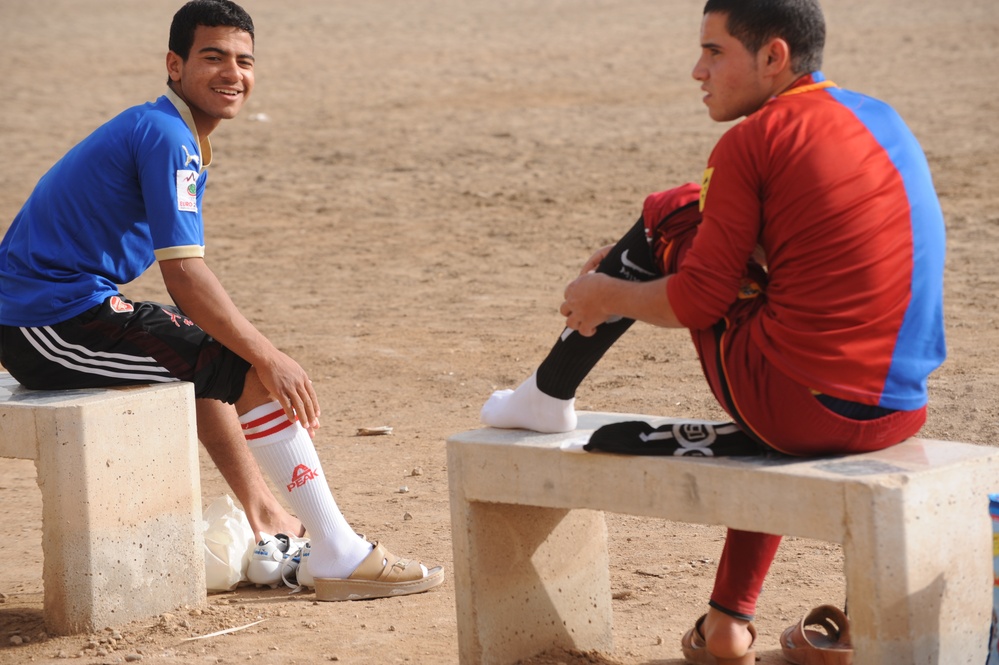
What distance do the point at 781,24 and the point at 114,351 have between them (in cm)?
221

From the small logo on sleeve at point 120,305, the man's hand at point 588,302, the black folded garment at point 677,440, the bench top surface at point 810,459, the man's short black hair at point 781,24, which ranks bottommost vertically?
the bench top surface at point 810,459

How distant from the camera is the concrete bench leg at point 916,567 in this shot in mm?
2867

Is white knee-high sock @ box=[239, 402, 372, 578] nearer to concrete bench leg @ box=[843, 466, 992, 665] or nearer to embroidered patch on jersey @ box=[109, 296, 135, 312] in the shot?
embroidered patch on jersey @ box=[109, 296, 135, 312]

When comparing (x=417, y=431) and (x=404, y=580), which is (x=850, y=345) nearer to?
(x=404, y=580)

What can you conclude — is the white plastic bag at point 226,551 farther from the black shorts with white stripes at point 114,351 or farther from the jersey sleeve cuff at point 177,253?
the jersey sleeve cuff at point 177,253

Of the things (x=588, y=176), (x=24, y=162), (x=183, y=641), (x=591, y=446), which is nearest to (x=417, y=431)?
(x=183, y=641)

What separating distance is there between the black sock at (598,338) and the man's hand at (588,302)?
0.07m

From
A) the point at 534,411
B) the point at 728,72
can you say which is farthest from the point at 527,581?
the point at 728,72

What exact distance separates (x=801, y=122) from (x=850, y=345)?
483mm

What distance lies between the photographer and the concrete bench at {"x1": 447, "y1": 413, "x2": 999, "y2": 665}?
2.90 metres

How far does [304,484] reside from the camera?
4.31 m

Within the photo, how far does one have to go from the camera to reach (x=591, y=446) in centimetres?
329

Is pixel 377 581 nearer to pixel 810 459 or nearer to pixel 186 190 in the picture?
pixel 186 190

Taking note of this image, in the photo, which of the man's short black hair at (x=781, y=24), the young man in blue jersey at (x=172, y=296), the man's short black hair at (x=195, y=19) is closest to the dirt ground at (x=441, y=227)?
the young man in blue jersey at (x=172, y=296)
